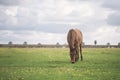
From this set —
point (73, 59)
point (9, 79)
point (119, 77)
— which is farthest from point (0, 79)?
point (73, 59)

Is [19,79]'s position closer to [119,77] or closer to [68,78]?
[68,78]

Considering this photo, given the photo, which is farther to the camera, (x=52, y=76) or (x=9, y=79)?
(x=52, y=76)

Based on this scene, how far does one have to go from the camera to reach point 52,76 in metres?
22.0

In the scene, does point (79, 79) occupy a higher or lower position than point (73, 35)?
lower

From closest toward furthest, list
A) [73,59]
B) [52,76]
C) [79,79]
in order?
1. [79,79]
2. [52,76]
3. [73,59]

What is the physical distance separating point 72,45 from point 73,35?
136cm

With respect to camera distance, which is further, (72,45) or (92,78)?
(72,45)

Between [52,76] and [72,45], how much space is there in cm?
1114

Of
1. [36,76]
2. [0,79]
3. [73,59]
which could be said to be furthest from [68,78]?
[73,59]

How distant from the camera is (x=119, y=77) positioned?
21.7 metres

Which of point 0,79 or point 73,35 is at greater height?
point 73,35

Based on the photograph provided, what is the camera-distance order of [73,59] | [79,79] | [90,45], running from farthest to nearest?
[90,45]
[73,59]
[79,79]

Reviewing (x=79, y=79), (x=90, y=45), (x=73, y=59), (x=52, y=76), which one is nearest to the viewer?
(x=79, y=79)

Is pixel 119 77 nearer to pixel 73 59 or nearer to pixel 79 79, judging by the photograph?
pixel 79 79
